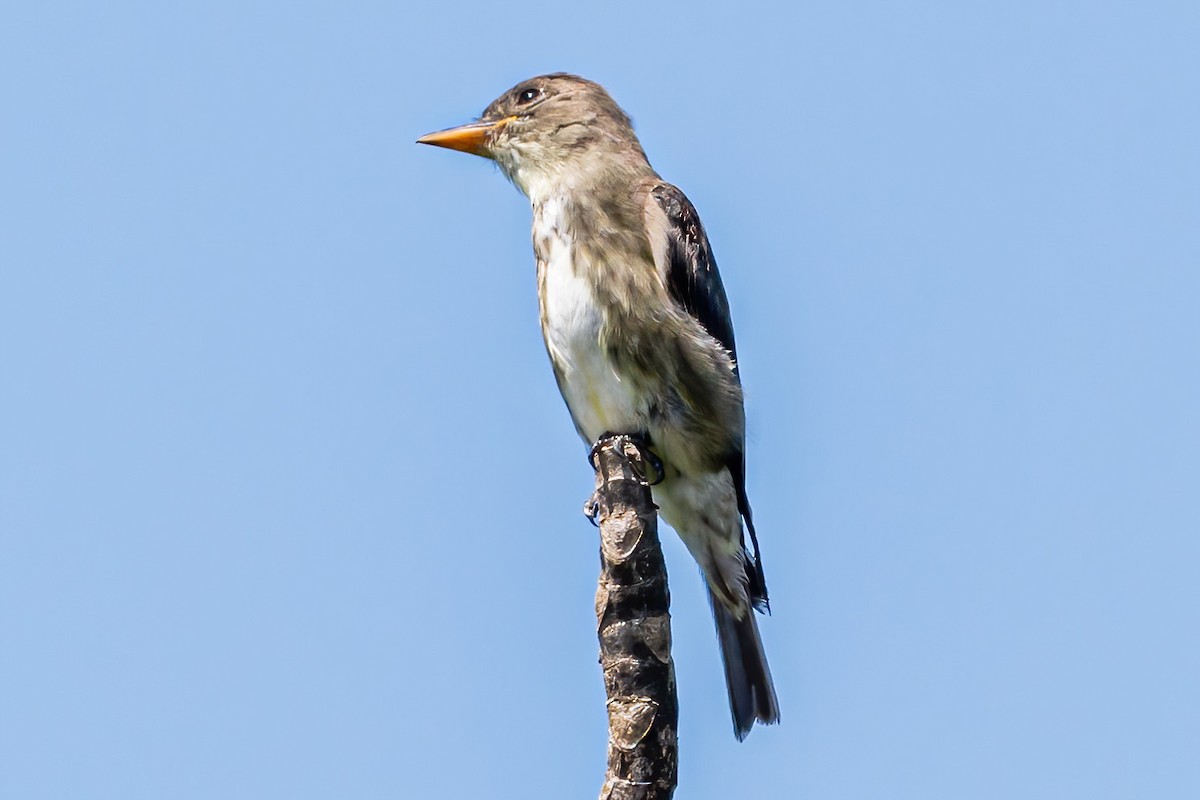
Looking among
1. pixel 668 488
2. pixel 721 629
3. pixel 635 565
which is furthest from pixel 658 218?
pixel 635 565

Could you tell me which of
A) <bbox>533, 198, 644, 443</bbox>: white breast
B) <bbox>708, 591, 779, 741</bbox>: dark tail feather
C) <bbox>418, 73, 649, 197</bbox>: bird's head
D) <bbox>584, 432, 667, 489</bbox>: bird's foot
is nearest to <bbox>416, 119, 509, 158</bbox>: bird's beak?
<bbox>418, 73, 649, 197</bbox>: bird's head

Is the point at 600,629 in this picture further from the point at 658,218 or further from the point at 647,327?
the point at 658,218

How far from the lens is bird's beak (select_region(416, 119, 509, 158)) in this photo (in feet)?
28.3

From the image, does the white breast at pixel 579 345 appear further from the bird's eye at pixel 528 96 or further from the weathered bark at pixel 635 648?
the weathered bark at pixel 635 648

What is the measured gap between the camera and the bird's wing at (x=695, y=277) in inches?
308

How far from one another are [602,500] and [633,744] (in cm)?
107

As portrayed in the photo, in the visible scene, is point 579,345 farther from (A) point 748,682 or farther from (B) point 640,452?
(A) point 748,682

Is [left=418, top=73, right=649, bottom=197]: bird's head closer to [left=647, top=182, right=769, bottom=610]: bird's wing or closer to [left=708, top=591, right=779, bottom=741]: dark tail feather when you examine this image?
[left=647, top=182, right=769, bottom=610]: bird's wing

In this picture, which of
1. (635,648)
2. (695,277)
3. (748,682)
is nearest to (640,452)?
(695,277)

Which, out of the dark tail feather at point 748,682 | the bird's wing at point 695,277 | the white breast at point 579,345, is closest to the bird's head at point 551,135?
the bird's wing at point 695,277

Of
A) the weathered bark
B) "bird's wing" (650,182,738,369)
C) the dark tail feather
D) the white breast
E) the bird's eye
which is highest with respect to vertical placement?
the bird's eye

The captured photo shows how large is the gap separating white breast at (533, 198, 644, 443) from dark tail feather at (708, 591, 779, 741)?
1.19m

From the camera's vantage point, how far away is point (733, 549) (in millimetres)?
8180

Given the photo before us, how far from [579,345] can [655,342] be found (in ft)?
1.13
